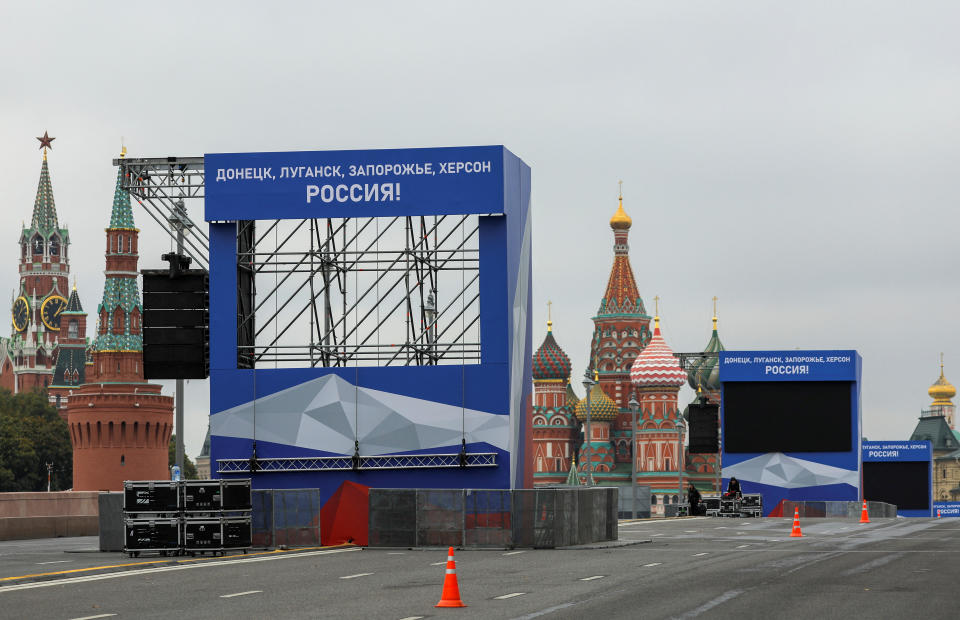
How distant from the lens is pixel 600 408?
191375mm

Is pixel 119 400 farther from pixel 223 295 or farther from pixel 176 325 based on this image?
pixel 176 325

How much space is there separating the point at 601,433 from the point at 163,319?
6351 inches

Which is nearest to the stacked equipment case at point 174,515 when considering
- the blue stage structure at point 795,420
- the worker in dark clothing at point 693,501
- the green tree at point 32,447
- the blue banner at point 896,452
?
the worker in dark clothing at point 693,501

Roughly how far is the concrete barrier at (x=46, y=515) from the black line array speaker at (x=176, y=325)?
331 inches

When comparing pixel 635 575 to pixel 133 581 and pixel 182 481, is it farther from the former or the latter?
pixel 182 481

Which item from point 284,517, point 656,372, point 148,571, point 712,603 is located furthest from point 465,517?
point 656,372

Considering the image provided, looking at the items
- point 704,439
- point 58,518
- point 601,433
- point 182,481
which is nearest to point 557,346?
point 601,433

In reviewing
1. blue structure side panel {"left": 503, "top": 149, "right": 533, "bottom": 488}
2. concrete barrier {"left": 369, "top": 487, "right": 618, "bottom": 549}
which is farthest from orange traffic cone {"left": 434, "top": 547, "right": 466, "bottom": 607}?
blue structure side panel {"left": 503, "top": 149, "right": 533, "bottom": 488}

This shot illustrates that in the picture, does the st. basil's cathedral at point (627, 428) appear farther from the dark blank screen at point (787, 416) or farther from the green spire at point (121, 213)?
the dark blank screen at point (787, 416)

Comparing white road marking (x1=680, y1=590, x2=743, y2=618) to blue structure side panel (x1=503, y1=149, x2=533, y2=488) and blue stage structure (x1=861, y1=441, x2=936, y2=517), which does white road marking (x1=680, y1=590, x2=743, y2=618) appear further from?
blue stage structure (x1=861, y1=441, x2=936, y2=517)

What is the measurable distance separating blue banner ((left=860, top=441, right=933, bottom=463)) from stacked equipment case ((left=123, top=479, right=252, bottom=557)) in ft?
257

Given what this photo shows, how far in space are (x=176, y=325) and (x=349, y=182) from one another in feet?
19.3

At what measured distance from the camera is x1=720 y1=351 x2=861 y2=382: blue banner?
72812mm

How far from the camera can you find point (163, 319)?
1375 inches
